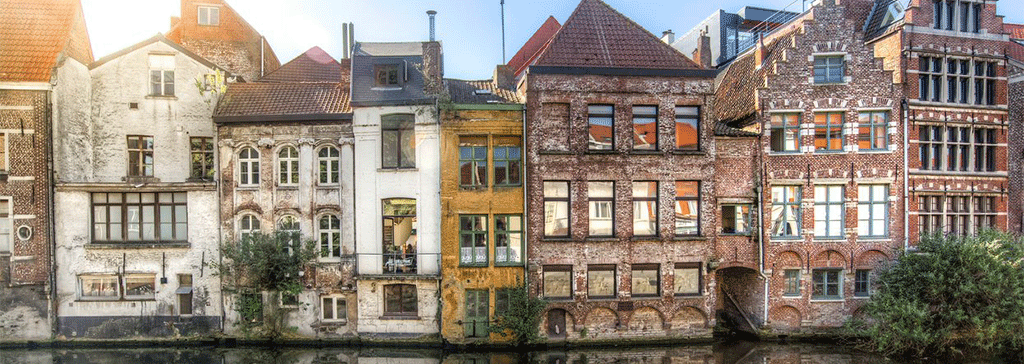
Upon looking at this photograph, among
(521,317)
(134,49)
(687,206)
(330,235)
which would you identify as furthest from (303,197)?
(687,206)

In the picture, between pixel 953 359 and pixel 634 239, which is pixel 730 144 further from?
pixel 953 359

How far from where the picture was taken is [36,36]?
769 inches

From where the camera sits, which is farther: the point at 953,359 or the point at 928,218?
the point at 928,218

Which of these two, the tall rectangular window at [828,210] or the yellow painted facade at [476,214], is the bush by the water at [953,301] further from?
the yellow painted facade at [476,214]

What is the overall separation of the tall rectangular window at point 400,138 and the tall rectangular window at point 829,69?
1412 cm

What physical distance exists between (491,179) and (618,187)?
4322 mm

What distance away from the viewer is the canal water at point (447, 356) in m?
17.7

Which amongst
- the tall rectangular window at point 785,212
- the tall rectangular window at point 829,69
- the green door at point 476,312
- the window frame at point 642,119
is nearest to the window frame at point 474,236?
the green door at point 476,312

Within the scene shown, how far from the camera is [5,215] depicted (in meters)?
18.8

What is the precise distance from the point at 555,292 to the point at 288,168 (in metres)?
10.0

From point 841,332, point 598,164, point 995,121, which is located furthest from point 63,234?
point 995,121

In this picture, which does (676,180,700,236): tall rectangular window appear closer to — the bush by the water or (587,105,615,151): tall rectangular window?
(587,105,615,151): tall rectangular window

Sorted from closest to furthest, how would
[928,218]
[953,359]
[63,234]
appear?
[953,359], [63,234], [928,218]

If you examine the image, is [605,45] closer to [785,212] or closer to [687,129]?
[687,129]
